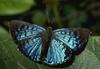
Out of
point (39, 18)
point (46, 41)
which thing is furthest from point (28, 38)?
point (39, 18)

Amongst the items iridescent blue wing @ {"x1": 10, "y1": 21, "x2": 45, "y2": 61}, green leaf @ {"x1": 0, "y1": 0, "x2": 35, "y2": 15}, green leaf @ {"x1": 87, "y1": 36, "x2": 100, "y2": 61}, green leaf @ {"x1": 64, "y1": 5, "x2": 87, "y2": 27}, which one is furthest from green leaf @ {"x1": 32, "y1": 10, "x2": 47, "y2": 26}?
iridescent blue wing @ {"x1": 10, "y1": 21, "x2": 45, "y2": 61}

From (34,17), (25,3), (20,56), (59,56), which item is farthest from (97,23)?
(59,56)

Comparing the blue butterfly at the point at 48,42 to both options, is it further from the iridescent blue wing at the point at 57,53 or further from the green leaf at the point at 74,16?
the green leaf at the point at 74,16

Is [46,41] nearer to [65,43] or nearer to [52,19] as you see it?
[65,43]

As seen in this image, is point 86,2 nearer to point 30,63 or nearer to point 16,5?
point 16,5

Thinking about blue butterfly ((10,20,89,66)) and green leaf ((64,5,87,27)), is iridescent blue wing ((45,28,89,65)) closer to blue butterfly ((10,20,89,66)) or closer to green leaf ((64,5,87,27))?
blue butterfly ((10,20,89,66))

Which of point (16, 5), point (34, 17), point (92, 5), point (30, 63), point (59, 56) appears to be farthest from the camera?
point (92, 5)
